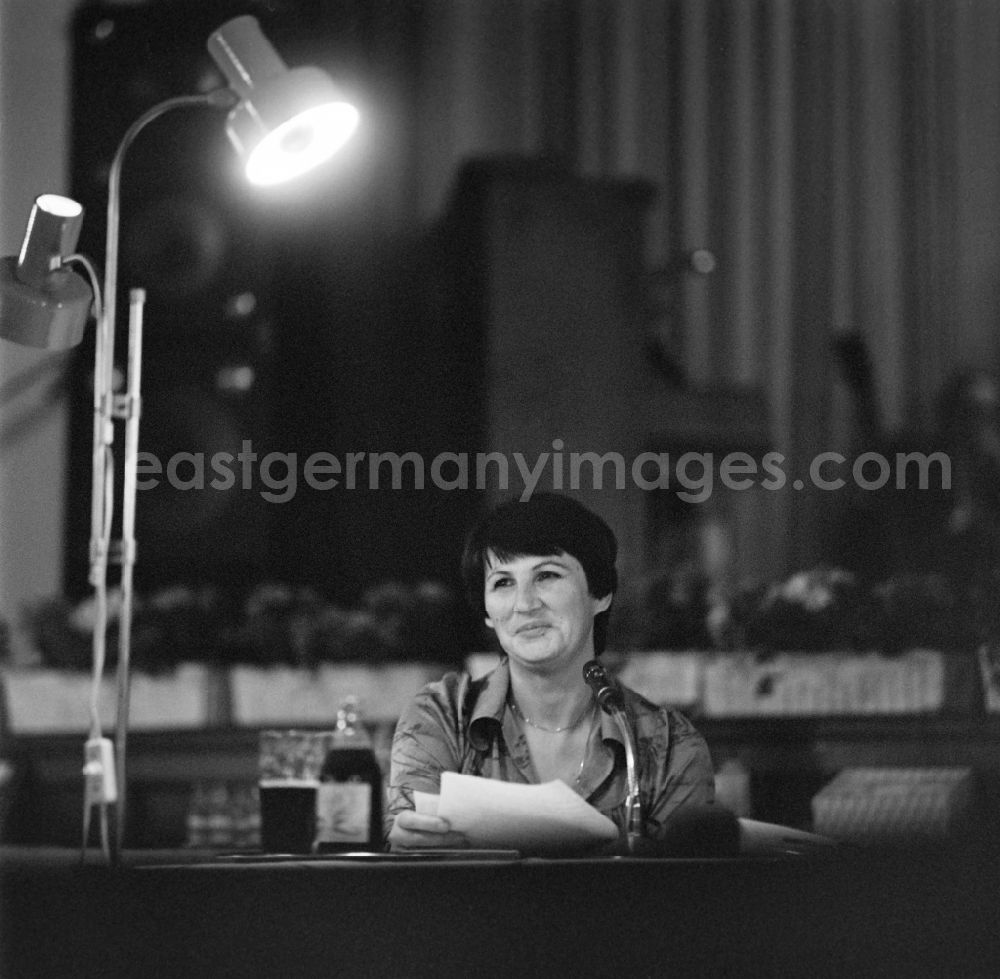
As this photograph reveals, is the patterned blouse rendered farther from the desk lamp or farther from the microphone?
the desk lamp

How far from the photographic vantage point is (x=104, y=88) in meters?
3.16

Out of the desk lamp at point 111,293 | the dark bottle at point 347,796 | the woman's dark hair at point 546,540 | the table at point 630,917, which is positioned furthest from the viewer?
the woman's dark hair at point 546,540

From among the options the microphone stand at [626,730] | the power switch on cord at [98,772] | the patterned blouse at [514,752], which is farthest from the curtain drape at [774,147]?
the power switch on cord at [98,772]

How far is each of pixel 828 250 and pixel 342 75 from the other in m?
1.23

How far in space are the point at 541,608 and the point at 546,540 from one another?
0.10m

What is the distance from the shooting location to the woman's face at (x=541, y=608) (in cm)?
210

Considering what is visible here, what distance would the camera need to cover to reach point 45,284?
1.99 m

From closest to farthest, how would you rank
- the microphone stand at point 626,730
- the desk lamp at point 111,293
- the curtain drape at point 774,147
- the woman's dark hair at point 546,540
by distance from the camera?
1. the microphone stand at point 626,730
2. the desk lamp at point 111,293
3. the woman's dark hair at point 546,540
4. the curtain drape at point 774,147

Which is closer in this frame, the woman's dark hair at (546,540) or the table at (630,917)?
the table at (630,917)

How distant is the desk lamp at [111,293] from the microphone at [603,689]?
0.55m

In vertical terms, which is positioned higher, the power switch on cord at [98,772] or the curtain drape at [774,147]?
the curtain drape at [774,147]

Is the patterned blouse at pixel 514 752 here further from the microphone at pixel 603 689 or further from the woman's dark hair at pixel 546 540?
the microphone at pixel 603 689

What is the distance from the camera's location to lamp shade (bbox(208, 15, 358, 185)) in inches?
82.4

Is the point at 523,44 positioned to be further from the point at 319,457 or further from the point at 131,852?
the point at 131,852
